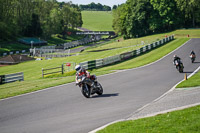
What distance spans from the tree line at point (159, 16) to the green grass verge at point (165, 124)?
93304mm

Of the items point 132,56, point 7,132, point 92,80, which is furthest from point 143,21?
point 7,132

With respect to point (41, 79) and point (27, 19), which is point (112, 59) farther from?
point (27, 19)

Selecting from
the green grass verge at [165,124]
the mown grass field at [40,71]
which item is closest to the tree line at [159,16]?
the mown grass field at [40,71]

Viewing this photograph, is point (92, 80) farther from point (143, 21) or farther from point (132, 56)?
point (143, 21)

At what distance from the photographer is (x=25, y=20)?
11869 centimetres

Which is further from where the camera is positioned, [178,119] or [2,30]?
[2,30]

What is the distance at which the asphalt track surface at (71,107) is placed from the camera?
1084cm

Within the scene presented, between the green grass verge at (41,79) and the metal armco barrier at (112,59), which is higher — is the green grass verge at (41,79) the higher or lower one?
the lower one

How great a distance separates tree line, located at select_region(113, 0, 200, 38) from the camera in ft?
329

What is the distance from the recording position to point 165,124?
9.14 m

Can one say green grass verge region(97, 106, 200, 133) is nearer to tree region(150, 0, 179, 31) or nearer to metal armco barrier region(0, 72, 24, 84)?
metal armco barrier region(0, 72, 24, 84)

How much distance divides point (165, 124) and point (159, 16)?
98.3 meters

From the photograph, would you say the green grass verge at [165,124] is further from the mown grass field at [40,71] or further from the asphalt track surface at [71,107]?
the mown grass field at [40,71]

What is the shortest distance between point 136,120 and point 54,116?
4.06m
